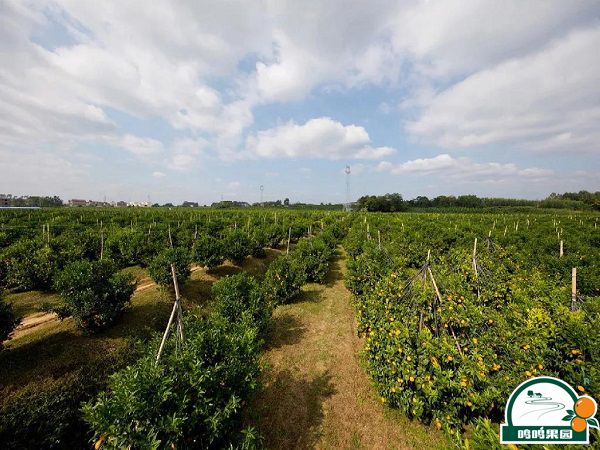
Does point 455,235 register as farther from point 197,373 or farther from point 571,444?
point 197,373

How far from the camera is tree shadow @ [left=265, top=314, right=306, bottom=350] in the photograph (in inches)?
352

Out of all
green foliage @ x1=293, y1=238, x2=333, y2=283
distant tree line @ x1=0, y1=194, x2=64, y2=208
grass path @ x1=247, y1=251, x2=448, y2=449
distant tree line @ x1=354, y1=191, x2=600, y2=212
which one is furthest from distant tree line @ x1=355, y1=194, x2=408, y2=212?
distant tree line @ x1=0, y1=194, x2=64, y2=208

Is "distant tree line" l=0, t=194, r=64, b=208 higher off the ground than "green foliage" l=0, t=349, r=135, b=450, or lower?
higher

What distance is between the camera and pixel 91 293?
27.1ft

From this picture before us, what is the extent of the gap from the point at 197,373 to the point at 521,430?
4.77m

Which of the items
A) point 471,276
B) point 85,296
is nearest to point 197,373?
point 85,296

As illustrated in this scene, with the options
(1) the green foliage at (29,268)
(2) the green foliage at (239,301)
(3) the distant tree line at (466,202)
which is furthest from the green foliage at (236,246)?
(3) the distant tree line at (466,202)

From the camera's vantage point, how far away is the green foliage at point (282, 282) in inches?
457

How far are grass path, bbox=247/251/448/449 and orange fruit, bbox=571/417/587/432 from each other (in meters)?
2.11

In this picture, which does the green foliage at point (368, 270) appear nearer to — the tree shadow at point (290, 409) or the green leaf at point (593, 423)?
the tree shadow at point (290, 409)

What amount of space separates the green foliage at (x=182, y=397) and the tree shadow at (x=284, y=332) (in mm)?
3724

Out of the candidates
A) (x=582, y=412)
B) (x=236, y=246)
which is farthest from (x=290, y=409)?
(x=236, y=246)

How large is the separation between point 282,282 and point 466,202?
375ft

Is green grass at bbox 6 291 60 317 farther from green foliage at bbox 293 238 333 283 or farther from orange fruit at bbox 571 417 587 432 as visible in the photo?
orange fruit at bbox 571 417 587 432
